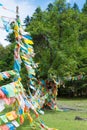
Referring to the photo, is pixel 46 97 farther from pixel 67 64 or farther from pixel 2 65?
pixel 2 65

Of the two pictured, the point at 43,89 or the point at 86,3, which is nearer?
the point at 43,89

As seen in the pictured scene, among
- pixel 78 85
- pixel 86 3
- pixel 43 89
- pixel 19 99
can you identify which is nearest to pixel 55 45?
pixel 43 89

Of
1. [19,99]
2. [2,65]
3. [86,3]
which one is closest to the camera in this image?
[19,99]

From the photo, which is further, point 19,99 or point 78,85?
point 78,85

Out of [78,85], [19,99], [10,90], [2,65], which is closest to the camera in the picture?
[10,90]

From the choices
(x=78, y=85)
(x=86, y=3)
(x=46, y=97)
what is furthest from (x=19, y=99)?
(x=86, y=3)

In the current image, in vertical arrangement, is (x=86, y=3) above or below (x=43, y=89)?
above

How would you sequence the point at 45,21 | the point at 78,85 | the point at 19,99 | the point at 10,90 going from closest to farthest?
1. the point at 10,90
2. the point at 19,99
3. the point at 45,21
4. the point at 78,85

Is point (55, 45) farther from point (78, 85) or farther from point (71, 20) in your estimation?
point (78, 85)

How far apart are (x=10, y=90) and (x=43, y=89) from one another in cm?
1055

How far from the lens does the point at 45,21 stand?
18031mm

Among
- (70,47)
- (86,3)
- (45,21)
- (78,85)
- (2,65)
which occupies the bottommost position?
(78,85)

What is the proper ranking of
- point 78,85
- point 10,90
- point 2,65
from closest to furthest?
point 10,90, point 2,65, point 78,85

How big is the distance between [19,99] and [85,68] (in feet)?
68.8
